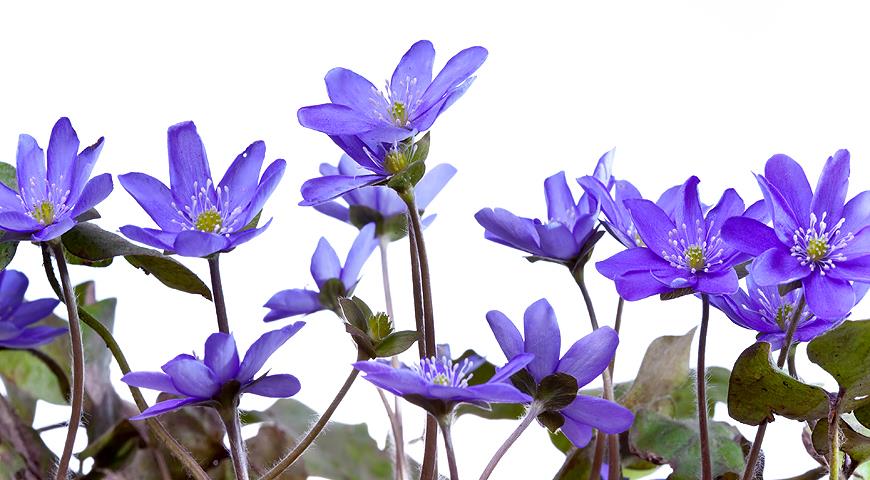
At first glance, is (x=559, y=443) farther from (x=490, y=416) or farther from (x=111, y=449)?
(x=111, y=449)

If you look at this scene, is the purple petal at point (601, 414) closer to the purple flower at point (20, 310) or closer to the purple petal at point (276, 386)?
the purple petal at point (276, 386)

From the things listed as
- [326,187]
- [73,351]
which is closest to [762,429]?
[326,187]

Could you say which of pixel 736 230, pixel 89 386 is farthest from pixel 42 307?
pixel 736 230

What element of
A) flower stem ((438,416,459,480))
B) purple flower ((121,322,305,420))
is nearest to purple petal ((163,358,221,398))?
purple flower ((121,322,305,420))

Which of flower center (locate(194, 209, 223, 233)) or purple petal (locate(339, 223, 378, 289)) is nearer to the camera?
flower center (locate(194, 209, 223, 233))

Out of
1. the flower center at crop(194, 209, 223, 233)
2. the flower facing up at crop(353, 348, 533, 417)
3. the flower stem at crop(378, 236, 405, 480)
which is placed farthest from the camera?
the flower stem at crop(378, 236, 405, 480)

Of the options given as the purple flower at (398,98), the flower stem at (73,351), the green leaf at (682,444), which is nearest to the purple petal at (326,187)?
the purple flower at (398,98)

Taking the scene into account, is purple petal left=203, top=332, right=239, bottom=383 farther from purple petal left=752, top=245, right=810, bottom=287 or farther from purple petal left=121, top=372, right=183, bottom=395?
purple petal left=752, top=245, right=810, bottom=287
